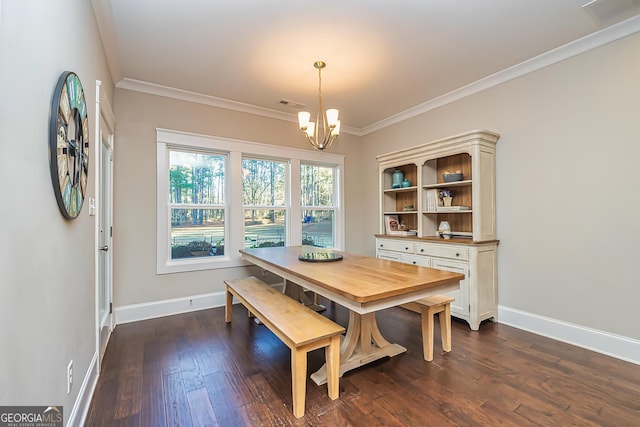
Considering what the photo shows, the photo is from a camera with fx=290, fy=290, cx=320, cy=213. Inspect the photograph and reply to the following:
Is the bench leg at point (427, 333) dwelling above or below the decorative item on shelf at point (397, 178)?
below

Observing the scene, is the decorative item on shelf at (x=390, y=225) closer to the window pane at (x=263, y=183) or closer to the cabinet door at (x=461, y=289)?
the cabinet door at (x=461, y=289)

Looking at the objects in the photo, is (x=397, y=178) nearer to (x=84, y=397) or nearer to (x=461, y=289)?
(x=461, y=289)

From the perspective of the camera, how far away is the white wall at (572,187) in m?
2.38

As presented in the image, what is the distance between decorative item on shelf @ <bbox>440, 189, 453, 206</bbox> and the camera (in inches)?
141

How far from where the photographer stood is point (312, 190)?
470 cm

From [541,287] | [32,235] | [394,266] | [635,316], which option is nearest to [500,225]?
[541,287]

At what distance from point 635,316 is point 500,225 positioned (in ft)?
4.08

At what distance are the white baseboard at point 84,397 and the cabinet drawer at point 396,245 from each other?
3.21 m

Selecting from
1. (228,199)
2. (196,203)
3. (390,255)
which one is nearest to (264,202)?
(228,199)

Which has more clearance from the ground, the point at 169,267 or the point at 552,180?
the point at 552,180

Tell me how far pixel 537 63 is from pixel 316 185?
308cm

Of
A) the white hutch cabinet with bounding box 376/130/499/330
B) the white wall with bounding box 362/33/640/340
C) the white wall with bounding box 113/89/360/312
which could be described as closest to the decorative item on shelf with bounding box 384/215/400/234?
the white hutch cabinet with bounding box 376/130/499/330

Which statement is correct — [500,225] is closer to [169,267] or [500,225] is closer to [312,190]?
[312,190]

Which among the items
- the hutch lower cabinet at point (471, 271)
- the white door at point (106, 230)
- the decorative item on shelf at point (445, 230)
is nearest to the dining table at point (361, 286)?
the hutch lower cabinet at point (471, 271)
